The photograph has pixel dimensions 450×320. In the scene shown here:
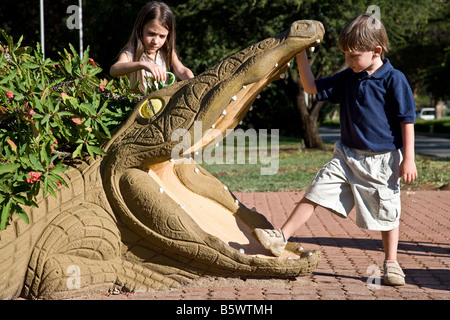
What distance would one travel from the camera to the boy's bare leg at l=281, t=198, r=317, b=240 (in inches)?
143

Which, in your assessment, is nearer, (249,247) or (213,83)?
(213,83)

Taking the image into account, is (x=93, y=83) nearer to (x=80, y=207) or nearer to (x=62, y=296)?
(x=80, y=207)

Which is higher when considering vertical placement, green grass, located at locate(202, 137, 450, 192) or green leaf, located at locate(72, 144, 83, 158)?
Result: green leaf, located at locate(72, 144, 83, 158)

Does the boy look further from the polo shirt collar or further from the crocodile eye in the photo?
the crocodile eye

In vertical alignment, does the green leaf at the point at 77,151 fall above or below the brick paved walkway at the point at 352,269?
above

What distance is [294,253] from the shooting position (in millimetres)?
3723

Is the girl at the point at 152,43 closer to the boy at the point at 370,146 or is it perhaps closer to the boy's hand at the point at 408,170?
the boy at the point at 370,146

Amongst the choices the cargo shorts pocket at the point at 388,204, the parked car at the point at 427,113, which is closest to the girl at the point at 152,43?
the cargo shorts pocket at the point at 388,204

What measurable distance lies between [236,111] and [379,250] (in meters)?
2.18

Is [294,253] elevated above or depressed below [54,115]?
below

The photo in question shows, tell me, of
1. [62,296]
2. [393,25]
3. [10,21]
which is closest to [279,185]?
[62,296]

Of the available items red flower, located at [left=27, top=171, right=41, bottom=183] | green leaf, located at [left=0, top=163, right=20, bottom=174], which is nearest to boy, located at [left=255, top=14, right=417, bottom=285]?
red flower, located at [left=27, top=171, right=41, bottom=183]

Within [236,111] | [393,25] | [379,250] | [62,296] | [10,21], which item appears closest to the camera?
[62,296]

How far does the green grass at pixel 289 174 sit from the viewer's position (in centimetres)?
1016
